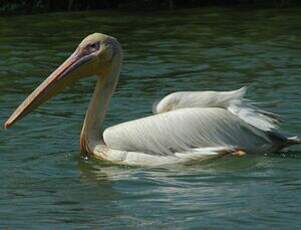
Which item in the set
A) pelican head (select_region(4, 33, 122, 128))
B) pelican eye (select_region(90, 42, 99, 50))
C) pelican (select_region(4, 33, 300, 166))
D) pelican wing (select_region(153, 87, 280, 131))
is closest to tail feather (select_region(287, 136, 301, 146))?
pelican (select_region(4, 33, 300, 166))

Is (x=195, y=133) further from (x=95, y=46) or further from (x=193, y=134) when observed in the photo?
(x=95, y=46)

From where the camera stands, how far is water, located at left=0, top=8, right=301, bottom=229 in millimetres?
5996

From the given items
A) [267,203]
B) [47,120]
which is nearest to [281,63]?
[47,120]

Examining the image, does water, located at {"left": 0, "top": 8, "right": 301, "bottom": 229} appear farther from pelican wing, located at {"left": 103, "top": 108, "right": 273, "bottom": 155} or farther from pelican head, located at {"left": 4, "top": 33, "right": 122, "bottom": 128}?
pelican head, located at {"left": 4, "top": 33, "right": 122, "bottom": 128}

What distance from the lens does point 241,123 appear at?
7.25 meters

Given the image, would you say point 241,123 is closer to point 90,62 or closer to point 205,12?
point 90,62

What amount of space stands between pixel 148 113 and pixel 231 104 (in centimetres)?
174

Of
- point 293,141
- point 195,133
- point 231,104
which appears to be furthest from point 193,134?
point 293,141

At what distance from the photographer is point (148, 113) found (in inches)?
354

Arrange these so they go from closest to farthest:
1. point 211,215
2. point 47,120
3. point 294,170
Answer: point 211,215 < point 294,170 < point 47,120

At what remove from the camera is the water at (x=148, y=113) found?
6.00 m

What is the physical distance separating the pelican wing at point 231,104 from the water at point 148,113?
0.86 feet

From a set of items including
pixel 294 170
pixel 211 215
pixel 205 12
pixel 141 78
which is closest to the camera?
pixel 211 215

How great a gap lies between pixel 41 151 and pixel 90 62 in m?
0.76
